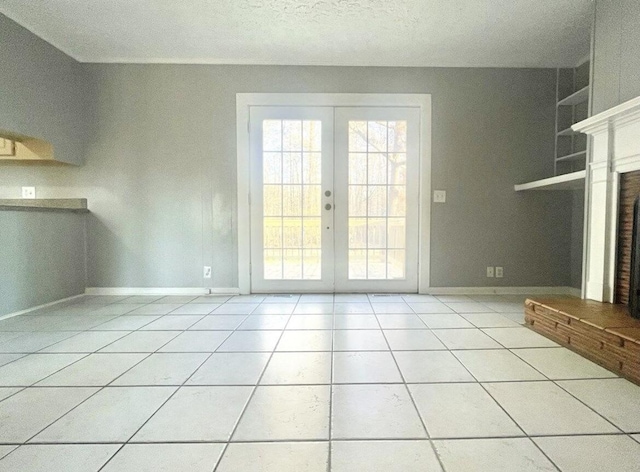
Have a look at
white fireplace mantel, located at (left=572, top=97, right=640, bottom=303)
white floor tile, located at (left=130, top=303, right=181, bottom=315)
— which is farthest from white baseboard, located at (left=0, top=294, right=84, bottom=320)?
white fireplace mantel, located at (left=572, top=97, right=640, bottom=303)

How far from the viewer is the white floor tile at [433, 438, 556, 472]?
90 cm

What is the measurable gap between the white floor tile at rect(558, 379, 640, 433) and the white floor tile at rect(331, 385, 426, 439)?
2.32 feet

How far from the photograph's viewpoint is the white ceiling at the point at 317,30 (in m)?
2.33

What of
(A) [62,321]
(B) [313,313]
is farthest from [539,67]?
(A) [62,321]

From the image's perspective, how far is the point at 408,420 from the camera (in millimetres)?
1128

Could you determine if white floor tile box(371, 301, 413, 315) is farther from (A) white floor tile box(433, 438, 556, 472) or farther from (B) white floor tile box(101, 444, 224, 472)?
(B) white floor tile box(101, 444, 224, 472)

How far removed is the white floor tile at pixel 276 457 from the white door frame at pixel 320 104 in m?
2.30

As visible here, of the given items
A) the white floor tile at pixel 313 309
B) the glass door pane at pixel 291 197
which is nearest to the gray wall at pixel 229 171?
the glass door pane at pixel 291 197

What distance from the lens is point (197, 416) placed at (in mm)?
1163

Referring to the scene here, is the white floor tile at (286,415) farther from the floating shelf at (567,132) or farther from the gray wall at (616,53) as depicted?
the floating shelf at (567,132)

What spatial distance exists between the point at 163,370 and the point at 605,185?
2.93m

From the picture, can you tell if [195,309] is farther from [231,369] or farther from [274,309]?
[231,369]

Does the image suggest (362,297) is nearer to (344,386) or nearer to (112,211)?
(344,386)

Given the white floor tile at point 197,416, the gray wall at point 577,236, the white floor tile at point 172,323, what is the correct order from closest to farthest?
the white floor tile at point 197,416
the white floor tile at point 172,323
the gray wall at point 577,236
